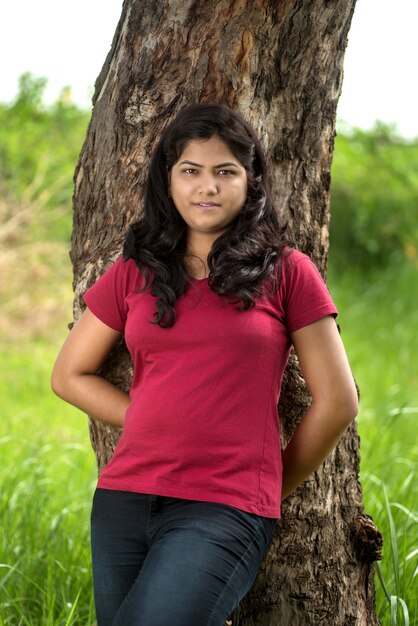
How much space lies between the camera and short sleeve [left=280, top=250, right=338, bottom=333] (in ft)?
7.64

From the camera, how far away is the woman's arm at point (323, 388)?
2.34m

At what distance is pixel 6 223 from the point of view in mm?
7832

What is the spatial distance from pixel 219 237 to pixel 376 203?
7.80m

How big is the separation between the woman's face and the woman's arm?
36 centimetres

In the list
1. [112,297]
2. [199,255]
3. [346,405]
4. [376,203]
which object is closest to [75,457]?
[112,297]

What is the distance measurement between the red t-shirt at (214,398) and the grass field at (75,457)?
2.61 ft

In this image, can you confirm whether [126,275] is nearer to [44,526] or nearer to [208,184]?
[208,184]

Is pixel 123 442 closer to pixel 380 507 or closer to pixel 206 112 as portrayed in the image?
pixel 206 112

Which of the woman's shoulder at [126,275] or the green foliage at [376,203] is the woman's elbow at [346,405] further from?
the green foliage at [376,203]

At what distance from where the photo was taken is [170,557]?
2.14 meters

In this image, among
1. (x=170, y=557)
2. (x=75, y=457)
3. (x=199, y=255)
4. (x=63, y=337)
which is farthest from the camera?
(x=63, y=337)

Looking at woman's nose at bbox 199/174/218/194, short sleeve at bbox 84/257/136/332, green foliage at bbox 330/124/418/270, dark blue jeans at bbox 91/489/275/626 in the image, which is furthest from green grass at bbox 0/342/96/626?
green foliage at bbox 330/124/418/270

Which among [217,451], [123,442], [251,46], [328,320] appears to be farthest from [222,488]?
[251,46]

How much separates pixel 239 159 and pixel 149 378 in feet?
2.00
